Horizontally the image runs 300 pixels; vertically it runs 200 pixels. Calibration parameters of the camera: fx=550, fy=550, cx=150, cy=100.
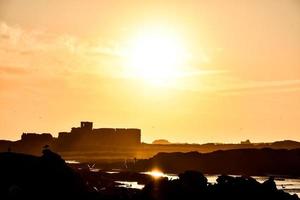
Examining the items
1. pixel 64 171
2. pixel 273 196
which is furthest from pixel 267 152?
pixel 64 171

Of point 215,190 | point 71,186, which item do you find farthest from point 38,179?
point 215,190

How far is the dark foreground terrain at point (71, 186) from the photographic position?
1746 inches

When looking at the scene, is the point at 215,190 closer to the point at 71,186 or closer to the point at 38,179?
the point at 71,186

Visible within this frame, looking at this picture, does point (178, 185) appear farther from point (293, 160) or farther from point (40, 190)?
point (293, 160)

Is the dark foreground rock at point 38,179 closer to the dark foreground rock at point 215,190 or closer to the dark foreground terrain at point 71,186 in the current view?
the dark foreground terrain at point 71,186

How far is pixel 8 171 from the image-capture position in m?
47.7

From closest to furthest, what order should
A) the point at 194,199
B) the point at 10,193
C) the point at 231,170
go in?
the point at 10,193 < the point at 194,199 < the point at 231,170

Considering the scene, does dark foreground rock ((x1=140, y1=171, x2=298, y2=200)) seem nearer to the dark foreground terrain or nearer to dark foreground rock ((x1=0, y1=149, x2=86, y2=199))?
the dark foreground terrain

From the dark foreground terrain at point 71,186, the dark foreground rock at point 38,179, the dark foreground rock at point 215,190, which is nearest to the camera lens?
the dark foreground rock at point 38,179

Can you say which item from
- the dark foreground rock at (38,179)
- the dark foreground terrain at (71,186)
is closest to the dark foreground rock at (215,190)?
the dark foreground terrain at (71,186)

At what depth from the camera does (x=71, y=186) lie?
46125mm

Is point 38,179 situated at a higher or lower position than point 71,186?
higher

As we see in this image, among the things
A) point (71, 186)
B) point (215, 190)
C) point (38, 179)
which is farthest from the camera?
point (215, 190)

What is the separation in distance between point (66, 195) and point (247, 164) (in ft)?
510
